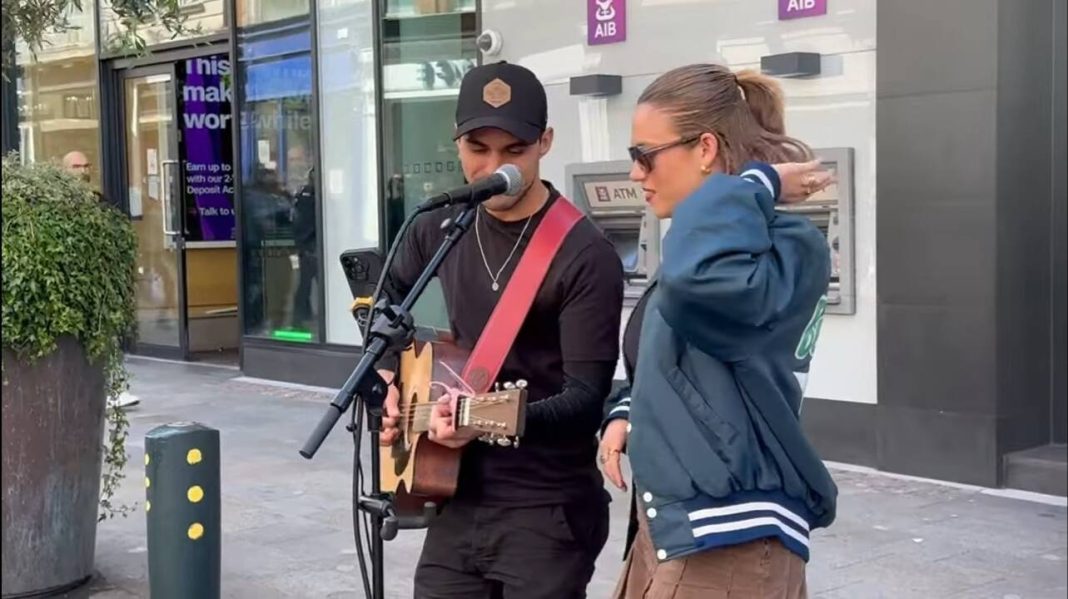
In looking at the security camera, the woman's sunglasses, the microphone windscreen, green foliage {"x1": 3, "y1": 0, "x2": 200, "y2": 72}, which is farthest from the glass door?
the woman's sunglasses

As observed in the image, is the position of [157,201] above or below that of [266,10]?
below

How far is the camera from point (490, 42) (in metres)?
9.38

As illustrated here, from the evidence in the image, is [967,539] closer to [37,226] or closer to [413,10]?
[37,226]

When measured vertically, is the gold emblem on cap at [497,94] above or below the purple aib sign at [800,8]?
below

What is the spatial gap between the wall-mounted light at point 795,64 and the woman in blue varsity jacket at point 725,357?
509cm

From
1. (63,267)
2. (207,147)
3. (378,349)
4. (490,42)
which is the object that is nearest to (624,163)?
(490,42)

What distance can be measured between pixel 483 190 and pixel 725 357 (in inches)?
30.1

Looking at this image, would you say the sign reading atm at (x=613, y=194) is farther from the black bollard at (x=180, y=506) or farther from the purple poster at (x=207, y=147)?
the purple poster at (x=207, y=147)

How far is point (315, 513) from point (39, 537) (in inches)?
72.0

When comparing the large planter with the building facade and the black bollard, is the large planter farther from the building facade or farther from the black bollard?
the building facade

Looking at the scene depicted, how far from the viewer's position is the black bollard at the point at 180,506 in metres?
4.16

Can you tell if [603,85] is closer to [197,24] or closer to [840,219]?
[840,219]

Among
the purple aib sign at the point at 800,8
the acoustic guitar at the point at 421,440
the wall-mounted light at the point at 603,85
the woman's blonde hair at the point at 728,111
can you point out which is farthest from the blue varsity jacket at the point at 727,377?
the wall-mounted light at the point at 603,85

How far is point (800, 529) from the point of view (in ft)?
7.61
